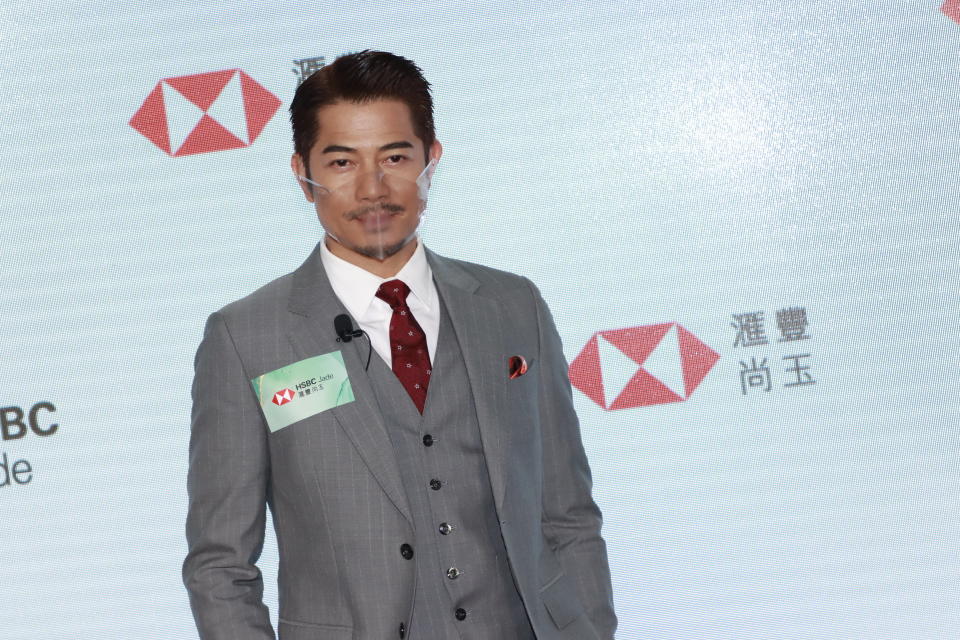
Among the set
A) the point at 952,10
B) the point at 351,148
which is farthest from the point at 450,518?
the point at 952,10

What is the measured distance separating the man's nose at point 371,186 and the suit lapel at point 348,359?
0.15 m

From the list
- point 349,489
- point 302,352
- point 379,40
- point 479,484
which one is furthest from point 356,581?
point 379,40

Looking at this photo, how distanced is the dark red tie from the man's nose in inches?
5.7

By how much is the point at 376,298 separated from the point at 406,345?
104 mm

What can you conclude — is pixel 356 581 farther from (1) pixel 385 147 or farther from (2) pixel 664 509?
(2) pixel 664 509

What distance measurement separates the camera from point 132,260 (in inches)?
96.3

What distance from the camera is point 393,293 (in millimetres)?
1693

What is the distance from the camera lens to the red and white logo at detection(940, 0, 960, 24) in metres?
2.46

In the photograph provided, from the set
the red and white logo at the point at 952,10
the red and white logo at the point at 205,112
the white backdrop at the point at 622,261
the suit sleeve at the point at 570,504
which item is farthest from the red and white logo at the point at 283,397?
the red and white logo at the point at 952,10

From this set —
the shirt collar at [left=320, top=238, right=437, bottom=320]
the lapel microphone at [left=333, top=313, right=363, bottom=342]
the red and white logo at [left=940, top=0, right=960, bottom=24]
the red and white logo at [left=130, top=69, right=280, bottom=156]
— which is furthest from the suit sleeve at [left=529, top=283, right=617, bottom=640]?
the red and white logo at [left=940, top=0, right=960, bottom=24]

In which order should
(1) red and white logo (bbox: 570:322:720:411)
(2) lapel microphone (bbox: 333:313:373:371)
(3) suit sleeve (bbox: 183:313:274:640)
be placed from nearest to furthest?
(3) suit sleeve (bbox: 183:313:274:640), (2) lapel microphone (bbox: 333:313:373:371), (1) red and white logo (bbox: 570:322:720:411)

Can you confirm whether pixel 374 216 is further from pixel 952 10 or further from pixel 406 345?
pixel 952 10

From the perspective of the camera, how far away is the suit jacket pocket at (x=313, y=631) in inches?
60.0

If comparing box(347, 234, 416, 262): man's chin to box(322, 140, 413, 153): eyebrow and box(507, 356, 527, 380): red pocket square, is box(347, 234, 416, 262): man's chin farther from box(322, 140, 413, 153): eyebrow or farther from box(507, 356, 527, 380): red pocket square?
box(507, 356, 527, 380): red pocket square
